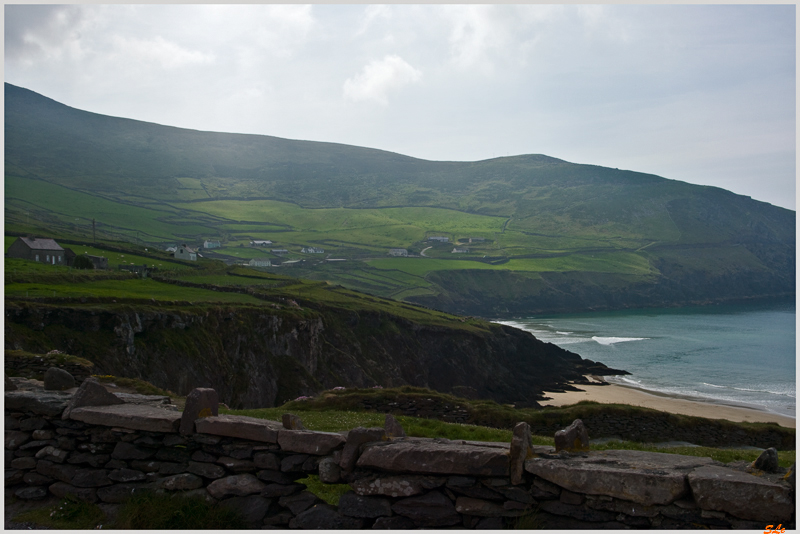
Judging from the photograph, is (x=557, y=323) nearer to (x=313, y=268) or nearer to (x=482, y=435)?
(x=313, y=268)

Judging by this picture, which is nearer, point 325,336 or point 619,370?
point 325,336

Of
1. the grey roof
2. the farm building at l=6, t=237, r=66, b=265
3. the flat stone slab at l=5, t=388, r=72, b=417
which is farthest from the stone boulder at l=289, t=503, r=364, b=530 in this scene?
the grey roof

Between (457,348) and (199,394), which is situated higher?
(199,394)

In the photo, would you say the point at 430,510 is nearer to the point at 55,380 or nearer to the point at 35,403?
the point at 35,403

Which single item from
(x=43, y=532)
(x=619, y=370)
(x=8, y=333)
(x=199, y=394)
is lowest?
(x=619, y=370)

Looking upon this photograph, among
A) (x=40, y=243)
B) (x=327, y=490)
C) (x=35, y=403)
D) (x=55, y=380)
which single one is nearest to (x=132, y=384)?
(x=55, y=380)

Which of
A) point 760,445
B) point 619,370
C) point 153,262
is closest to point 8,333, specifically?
point 760,445
